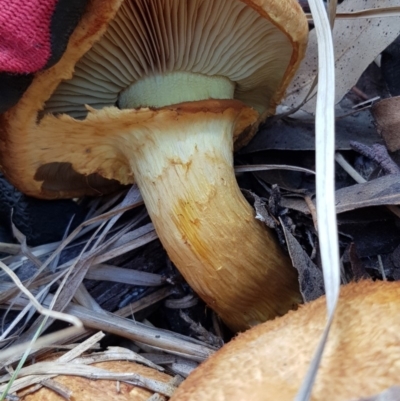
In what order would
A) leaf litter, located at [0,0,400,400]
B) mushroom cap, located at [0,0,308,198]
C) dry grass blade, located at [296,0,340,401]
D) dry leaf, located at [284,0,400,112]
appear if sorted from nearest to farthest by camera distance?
dry grass blade, located at [296,0,340,401] < mushroom cap, located at [0,0,308,198] < leaf litter, located at [0,0,400,400] < dry leaf, located at [284,0,400,112]

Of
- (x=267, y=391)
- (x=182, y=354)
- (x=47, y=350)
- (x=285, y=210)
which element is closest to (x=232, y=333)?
(x=182, y=354)

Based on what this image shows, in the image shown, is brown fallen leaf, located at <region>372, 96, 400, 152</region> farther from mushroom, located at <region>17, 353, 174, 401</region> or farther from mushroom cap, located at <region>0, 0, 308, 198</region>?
mushroom, located at <region>17, 353, 174, 401</region>

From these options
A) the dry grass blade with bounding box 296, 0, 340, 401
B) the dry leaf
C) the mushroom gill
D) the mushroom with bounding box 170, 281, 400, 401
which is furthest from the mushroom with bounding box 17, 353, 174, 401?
the dry leaf

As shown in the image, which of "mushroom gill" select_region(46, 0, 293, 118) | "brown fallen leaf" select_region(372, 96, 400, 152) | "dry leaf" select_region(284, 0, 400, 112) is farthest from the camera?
"dry leaf" select_region(284, 0, 400, 112)

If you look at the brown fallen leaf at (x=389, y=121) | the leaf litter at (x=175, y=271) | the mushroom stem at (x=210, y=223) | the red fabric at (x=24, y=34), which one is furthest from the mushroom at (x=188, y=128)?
the brown fallen leaf at (x=389, y=121)

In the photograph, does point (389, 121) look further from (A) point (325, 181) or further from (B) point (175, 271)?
(B) point (175, 271)

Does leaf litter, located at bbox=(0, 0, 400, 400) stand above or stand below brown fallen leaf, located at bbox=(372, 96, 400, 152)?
below
